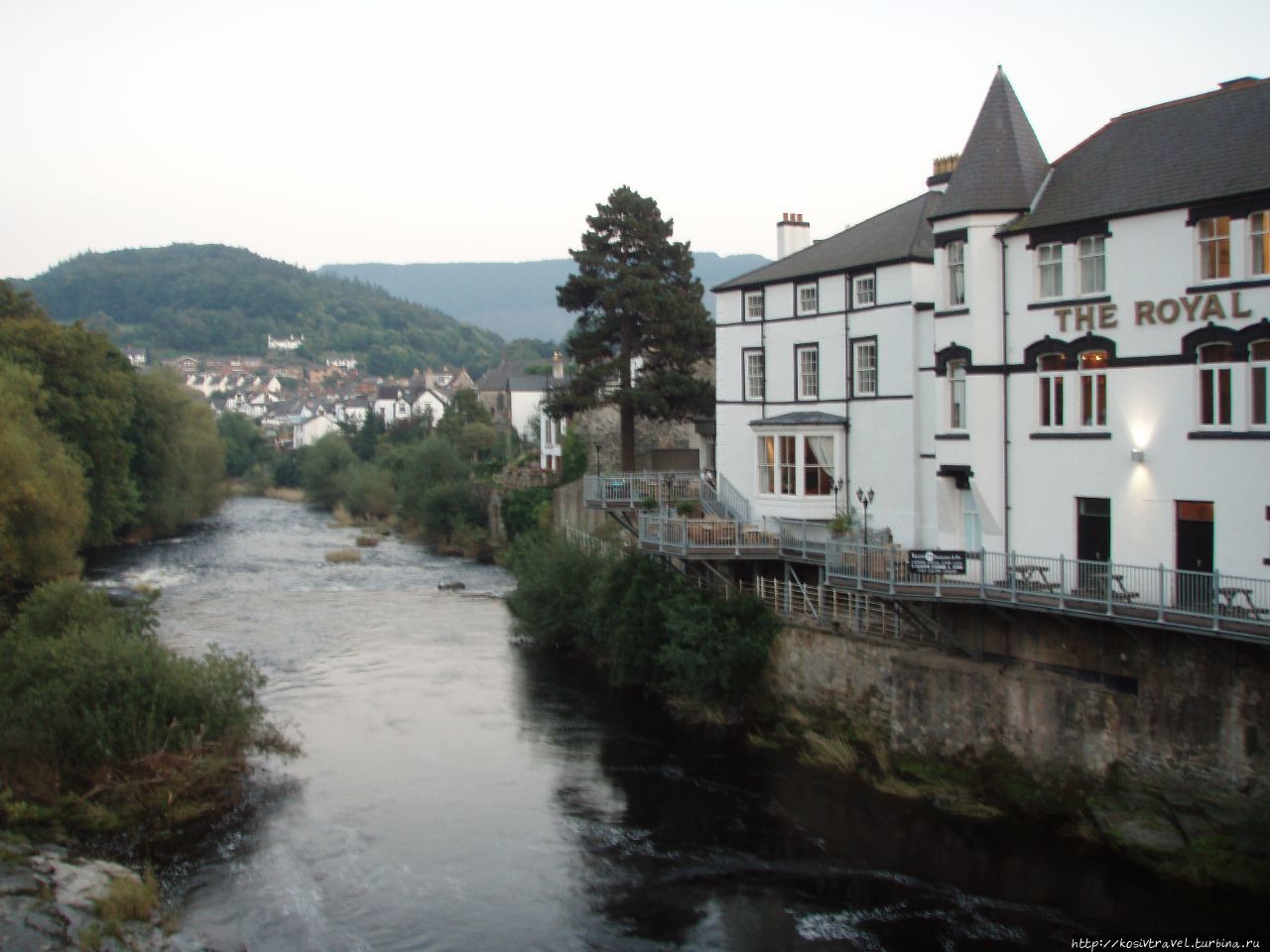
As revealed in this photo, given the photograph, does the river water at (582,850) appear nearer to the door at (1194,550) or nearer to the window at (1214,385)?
Answer: the door at (1194,550)

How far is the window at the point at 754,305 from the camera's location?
3484 cm

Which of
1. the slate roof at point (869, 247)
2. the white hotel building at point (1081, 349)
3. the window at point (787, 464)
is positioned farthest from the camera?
the window at point (787, 464)

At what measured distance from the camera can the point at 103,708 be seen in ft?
80.9

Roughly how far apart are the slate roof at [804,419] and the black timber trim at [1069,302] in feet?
26.0

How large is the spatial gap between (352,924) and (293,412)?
573 feet

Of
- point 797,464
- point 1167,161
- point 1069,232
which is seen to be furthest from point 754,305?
point 1167,161

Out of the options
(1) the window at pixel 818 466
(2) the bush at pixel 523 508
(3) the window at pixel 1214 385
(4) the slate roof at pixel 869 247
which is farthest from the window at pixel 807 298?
(2) the bush at pixel 523 508

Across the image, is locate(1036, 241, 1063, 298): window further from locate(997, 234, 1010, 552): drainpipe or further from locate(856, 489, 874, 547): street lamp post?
locate(856, 489, 874, 547): street lamp post

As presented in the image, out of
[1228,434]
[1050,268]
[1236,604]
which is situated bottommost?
[1236,604]

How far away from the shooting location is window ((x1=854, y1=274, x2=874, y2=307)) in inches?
1233

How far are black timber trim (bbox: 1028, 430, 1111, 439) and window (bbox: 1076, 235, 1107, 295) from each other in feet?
8.87

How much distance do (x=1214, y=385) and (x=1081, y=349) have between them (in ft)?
9.16

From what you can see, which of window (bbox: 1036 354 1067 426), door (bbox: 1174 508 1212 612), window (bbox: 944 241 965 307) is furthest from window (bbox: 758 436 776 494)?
door (bbox: 1174 508 1212 612)

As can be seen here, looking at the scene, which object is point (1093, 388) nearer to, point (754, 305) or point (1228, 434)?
point (1228, 434)
